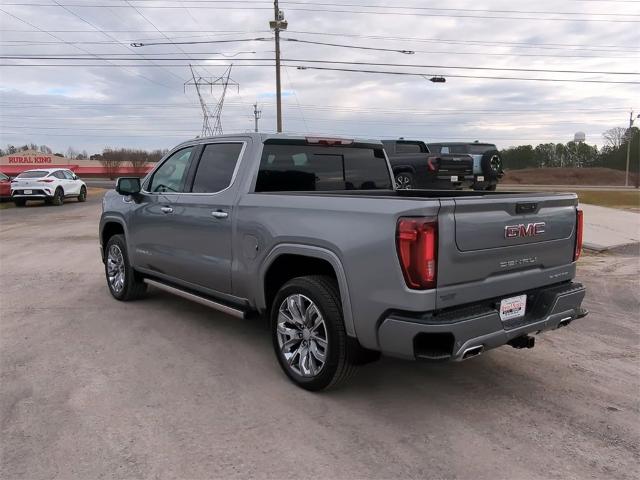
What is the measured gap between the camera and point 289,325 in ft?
13.3

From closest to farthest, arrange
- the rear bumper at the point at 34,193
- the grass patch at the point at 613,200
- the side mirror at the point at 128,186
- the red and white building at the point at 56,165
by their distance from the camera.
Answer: the side mirror at the point at 128,186
the grass patch at the point at 613,200
the rear bumper at the point at 34,193
the red and white building at the point at 56,165

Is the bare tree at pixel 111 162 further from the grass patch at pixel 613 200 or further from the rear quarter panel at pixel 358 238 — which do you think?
the rear quarter panel at pixel 358 238

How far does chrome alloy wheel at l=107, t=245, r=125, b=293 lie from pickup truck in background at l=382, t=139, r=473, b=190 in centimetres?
911

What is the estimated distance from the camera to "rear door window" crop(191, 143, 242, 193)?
479 cm

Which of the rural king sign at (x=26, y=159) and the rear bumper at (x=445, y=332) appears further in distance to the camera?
the rural king sign at (x=26, y=159)

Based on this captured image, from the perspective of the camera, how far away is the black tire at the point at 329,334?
358 cm

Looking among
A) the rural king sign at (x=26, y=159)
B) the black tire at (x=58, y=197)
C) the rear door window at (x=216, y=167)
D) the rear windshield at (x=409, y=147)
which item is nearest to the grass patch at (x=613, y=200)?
the rear windshield at (x=409, y=147)

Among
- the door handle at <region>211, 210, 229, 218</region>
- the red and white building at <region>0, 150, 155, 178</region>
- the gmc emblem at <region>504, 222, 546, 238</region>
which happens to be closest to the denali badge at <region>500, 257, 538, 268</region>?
the gmc emblem at <region>504, 222, 546, 238</region>

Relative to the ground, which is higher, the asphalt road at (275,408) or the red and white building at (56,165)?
the red and white building at (56,165)

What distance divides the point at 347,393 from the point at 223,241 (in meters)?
1.68

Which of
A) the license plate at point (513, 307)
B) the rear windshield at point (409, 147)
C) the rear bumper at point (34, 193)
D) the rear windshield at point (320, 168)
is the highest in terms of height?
the rear windshield at point (409, 147)

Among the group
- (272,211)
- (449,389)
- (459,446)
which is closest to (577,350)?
(449,389)

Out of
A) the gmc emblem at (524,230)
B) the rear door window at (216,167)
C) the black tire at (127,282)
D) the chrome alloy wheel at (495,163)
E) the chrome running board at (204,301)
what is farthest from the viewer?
the chrome alloy wheel at (495,163)

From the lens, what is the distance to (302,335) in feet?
12.9
